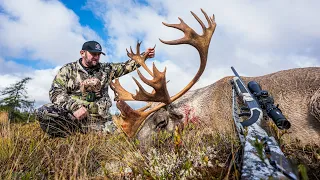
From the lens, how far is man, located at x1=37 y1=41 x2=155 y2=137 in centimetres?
534

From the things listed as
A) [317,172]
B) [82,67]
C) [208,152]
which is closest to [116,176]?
[208,152]

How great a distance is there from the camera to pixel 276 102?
5246 mm

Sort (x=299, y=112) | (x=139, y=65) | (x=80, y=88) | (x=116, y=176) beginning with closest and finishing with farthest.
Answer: (x=116, y=176) → (x=299, y=112) → (x=80, y=88) → (x=139, y=65)

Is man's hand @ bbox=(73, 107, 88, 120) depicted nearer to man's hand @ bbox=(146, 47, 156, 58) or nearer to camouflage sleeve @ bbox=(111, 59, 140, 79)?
camouflage sleeve @ bbox=(111, 59, 140, 79)

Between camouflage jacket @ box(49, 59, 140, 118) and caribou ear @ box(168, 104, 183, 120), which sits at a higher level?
camouflage jacket @ box(49, 59, 140, 118)

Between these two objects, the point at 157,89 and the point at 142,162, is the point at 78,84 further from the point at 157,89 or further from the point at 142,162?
the point at 142,162

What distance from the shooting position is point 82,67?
6.14m

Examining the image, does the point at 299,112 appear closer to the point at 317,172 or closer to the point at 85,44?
the point at 317,172

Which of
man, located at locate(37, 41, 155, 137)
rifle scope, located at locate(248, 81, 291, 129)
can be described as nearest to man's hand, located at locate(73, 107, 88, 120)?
man, located at locate(37, 41, 155, 137)

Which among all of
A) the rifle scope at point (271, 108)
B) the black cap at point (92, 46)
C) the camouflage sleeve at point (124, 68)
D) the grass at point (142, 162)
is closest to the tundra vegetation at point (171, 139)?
the grass at point (142, 162)

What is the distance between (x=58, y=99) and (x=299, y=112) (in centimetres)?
437

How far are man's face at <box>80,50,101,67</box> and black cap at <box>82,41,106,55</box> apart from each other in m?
0.09

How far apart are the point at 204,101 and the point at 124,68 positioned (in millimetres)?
1878

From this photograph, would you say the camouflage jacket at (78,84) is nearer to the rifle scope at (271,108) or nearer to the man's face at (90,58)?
the man's face at (90,58)
